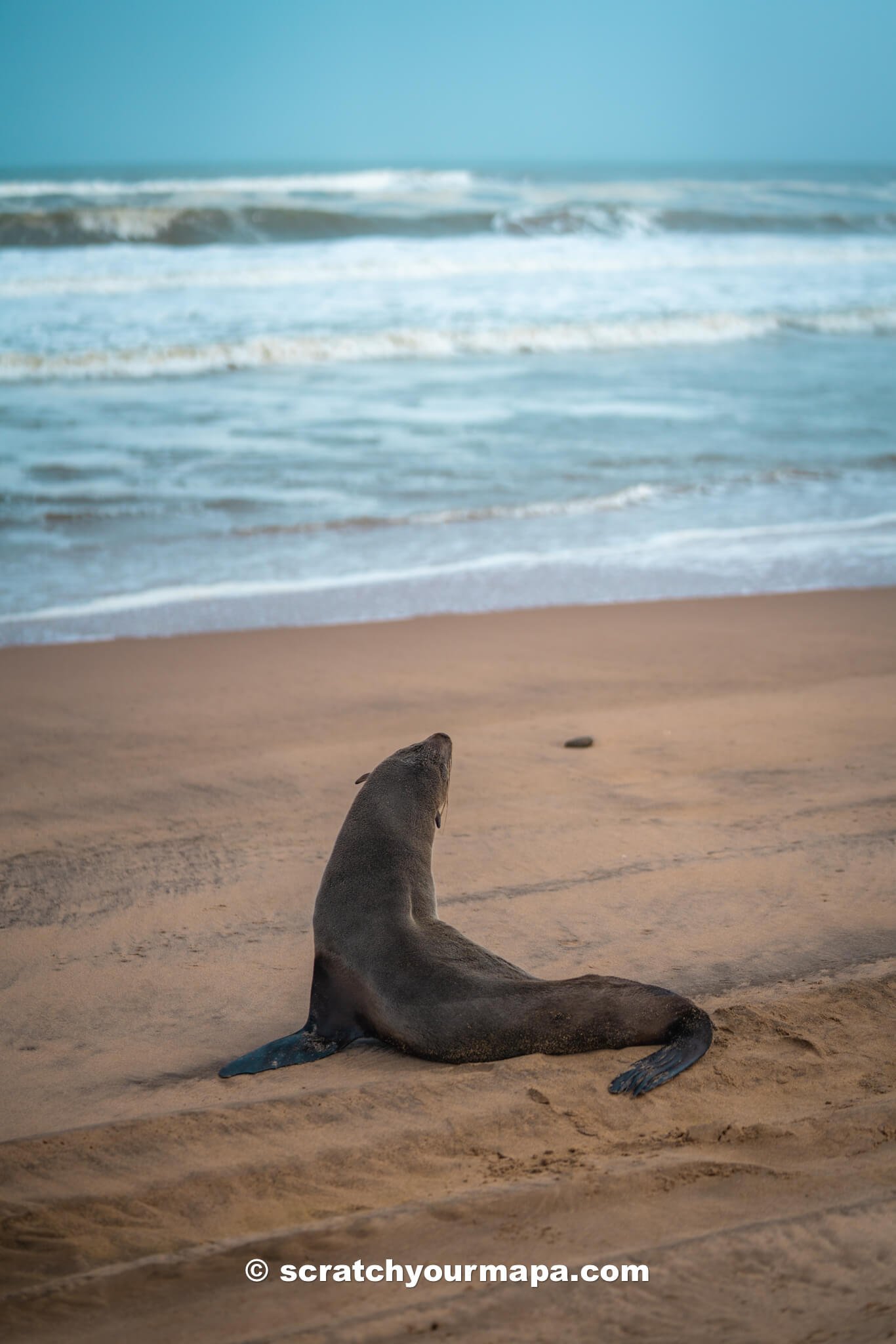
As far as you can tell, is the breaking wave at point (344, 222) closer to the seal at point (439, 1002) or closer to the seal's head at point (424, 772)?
the seal's head at point (424, 772)

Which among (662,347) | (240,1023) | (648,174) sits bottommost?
(240,1023)

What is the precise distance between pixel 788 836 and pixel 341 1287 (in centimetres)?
305

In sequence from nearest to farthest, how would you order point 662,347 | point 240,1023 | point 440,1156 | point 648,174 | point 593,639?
point 440,1156 → point 240,1023 → point 593,639 → point 662,347 → point 648,174

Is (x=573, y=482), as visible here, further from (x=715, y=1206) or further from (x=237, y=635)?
(x=715, y=1206)

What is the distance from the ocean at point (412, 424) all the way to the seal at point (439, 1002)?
14.8 ft

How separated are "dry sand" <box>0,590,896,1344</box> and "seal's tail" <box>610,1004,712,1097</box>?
0.05 meters

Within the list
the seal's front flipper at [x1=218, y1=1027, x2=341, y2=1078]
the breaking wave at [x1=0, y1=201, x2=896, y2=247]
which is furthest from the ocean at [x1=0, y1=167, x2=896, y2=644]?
the seal's front flipper at [x1=218, y1=1027, x2=341, y2=1078]

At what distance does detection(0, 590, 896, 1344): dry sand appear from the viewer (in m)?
2.56

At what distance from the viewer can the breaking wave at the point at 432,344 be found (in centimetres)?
Answer: 1697

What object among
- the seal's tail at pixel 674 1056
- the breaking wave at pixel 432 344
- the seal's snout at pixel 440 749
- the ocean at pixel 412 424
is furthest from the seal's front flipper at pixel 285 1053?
the breaking wave at pixel 432 344

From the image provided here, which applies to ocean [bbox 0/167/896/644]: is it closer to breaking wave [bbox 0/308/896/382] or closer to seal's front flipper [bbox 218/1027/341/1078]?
breaking wave [bbox 0/308/896/382]

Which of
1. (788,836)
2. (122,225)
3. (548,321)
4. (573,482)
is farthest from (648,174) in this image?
(788,836)

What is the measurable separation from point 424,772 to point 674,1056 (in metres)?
1.48

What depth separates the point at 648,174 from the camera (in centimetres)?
8112
